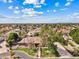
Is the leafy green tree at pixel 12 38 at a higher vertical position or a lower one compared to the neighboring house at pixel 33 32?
lower

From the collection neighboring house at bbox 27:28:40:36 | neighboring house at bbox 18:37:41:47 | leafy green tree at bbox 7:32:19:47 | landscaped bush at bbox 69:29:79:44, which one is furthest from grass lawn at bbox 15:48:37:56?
landscaped bush at bbox 69:29:79:44

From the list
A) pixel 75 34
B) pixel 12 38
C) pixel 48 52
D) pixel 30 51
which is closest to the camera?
pixel 48 52

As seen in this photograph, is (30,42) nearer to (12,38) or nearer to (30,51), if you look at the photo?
(30,51)

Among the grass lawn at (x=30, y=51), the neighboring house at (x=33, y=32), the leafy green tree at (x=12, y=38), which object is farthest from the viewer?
the neighboring house at (x=33, y=32)

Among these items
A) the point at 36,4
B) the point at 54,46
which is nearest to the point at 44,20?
the point at 36,4

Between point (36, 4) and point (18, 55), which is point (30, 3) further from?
point (18, 55)

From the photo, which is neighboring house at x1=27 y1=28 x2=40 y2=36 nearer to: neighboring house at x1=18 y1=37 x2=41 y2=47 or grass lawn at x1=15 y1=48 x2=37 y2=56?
neighboring house at x1=18 y1=37 x2=41 y2=47

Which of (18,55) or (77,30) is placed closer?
(18,55)

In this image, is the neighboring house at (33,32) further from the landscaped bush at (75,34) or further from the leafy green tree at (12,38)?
the landscaped bush at (75,34)

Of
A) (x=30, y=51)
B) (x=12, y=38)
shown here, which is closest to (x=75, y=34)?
(x=30, y=51)

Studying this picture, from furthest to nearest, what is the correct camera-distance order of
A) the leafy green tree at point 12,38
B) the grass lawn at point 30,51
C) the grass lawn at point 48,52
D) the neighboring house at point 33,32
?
the neighboring house at point 33,32 → the leafy green tree at point 12,38 → the grass lawn at point 30,51 → the grass lawn at point 48,52

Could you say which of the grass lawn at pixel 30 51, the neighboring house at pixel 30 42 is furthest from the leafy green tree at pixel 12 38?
the grass lawn at pixel 30 51
